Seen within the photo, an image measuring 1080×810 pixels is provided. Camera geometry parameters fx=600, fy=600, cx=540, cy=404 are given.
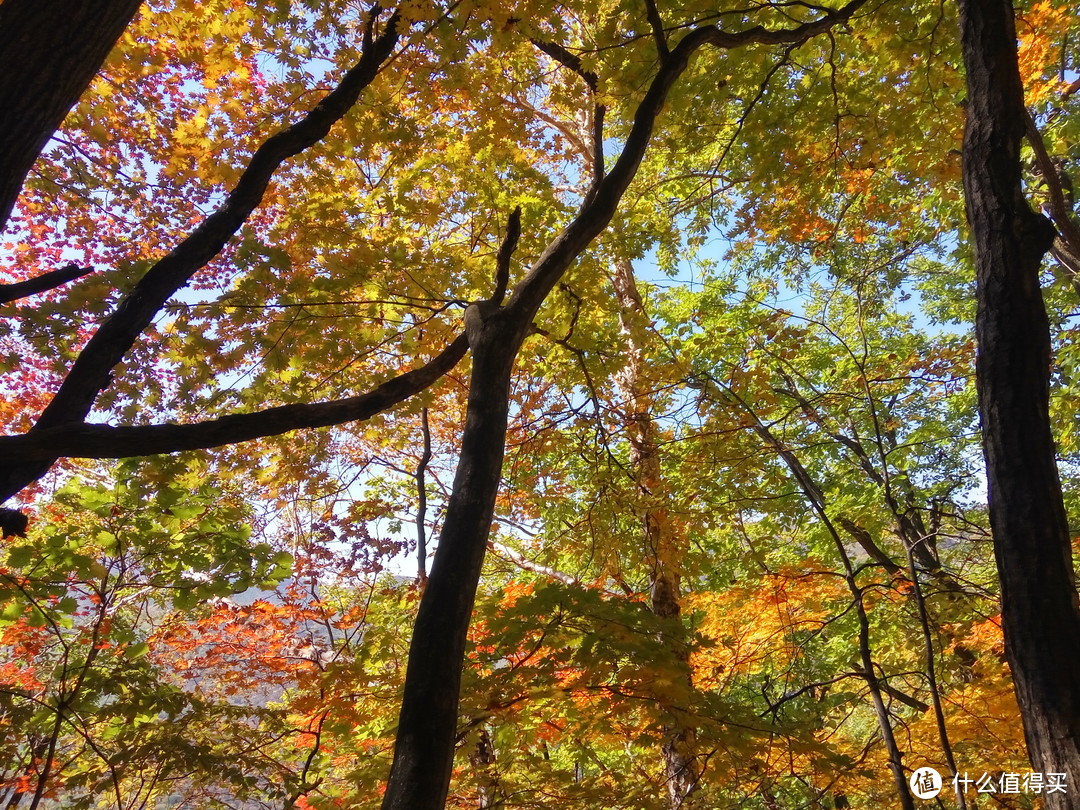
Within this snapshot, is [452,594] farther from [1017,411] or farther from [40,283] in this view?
[1017,411]

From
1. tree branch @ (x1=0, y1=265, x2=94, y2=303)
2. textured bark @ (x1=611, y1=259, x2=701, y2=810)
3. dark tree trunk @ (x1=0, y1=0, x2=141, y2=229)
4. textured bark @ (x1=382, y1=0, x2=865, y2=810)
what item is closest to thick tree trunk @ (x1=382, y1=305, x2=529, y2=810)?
textured bark @ (x1=382, y1=0, x2=865, y2=810)

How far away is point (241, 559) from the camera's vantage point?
437 centimetres

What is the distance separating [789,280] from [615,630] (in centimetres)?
694

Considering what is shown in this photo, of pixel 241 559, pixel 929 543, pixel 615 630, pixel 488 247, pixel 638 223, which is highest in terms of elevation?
pixel 638 223

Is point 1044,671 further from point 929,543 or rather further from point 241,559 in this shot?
point 929,543

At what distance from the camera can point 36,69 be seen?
187cm

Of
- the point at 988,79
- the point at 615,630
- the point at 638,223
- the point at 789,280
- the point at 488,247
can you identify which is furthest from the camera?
the point at 789,280

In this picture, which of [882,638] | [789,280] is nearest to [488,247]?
[789,280]

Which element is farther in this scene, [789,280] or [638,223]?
[789,280]

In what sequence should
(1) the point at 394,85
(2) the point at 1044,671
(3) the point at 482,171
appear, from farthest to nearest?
(3) the point at 482,171, (1) the point at 394,85, (2) the point at 1044,671

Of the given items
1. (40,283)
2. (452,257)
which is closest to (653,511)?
(452,257)

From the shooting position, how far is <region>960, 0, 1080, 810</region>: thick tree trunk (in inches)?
75.5

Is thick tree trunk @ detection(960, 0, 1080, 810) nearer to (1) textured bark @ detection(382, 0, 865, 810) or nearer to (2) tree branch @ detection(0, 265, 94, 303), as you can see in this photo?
(1) textured bark @ detection(382, 0, 865, 810)

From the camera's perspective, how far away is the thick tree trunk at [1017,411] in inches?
75.5
